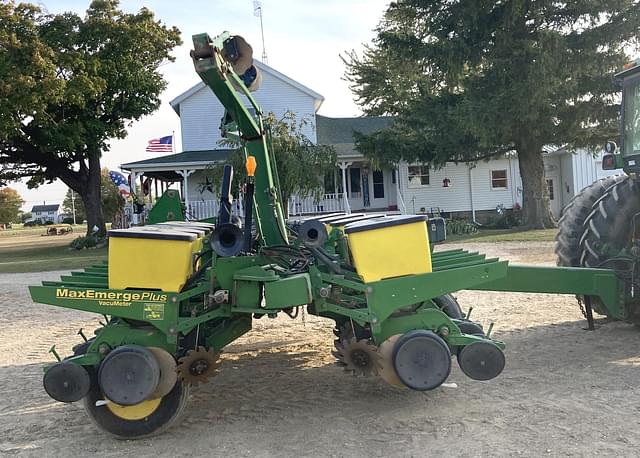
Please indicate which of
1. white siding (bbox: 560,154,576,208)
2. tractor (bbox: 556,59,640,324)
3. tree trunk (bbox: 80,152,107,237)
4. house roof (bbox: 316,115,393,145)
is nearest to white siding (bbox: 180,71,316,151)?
house roof (bbox: 316,115,393,145)

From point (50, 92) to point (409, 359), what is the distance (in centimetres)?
2502

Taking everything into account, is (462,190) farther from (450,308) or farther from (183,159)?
(450,308)

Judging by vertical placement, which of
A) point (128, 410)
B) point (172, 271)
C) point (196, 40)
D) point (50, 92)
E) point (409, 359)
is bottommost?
point (128, 410)

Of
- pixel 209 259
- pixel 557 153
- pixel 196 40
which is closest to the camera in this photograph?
pixel 196 40

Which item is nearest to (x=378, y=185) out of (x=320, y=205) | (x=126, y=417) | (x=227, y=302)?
(x=320, y=205)

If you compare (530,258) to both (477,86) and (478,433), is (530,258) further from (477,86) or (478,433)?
(478,433)

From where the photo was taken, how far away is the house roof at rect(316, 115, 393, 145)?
27781mm

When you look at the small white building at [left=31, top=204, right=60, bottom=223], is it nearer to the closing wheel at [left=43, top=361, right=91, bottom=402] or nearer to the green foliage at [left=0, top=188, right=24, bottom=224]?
the green foliage at [left=0, top=188, right=24, bottom=224]

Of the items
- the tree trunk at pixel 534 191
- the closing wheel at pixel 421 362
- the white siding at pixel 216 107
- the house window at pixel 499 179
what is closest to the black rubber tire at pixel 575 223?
the closing wheel at pixel 421 362

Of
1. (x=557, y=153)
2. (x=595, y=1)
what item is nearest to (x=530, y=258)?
(x=595, y=1)

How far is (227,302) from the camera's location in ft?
13.3

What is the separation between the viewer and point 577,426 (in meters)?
3.85

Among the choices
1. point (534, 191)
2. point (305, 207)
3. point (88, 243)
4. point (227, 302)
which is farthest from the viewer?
point (88, 243)

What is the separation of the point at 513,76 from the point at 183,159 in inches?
535
